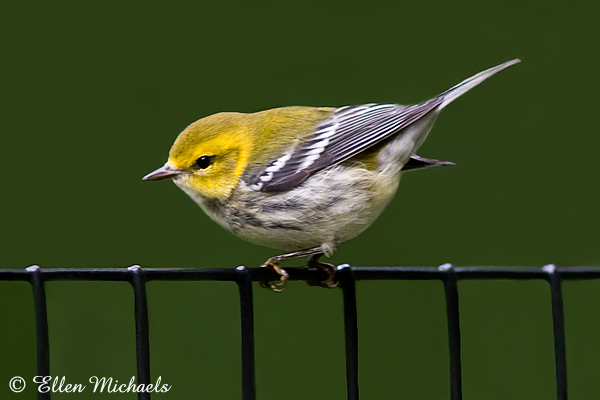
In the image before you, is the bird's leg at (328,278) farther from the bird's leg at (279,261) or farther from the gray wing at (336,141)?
the gray wing at (336,141)

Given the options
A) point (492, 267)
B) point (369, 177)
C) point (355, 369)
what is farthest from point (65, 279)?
point (369, 177)

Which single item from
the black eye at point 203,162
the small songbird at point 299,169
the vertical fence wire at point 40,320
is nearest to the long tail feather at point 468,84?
the small songbird at point 299,169

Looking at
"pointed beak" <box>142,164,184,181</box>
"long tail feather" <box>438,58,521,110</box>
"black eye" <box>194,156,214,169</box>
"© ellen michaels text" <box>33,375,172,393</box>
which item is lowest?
"© ellen michaels text" <box>33,375,172,393</box>

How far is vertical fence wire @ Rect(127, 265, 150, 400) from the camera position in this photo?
4.71ft

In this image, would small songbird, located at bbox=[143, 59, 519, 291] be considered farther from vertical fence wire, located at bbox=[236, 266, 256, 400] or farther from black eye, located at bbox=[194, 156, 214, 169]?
vertical fence wire, located at bbox=[236, 266, 256, 400]

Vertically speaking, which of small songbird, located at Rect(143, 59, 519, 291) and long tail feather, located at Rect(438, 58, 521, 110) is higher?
long tail feather, located at Rect(438, 58, 521, 110)

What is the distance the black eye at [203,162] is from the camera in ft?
8.30

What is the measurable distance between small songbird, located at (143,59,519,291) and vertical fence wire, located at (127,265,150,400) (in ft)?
2.91

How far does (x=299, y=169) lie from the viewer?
2.62 m

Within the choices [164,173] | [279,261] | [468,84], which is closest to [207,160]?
[164,173]

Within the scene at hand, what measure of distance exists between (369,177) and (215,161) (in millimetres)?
545

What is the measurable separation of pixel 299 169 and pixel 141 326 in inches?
49.9

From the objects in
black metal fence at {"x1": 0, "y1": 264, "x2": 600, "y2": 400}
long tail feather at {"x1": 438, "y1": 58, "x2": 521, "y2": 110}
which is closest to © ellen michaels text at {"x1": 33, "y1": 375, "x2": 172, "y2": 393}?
black metal fence at {"x1": 0, "y1": 264, "x2": 600, "y2": 400}

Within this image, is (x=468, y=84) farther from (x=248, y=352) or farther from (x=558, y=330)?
(x=248, y=352)
